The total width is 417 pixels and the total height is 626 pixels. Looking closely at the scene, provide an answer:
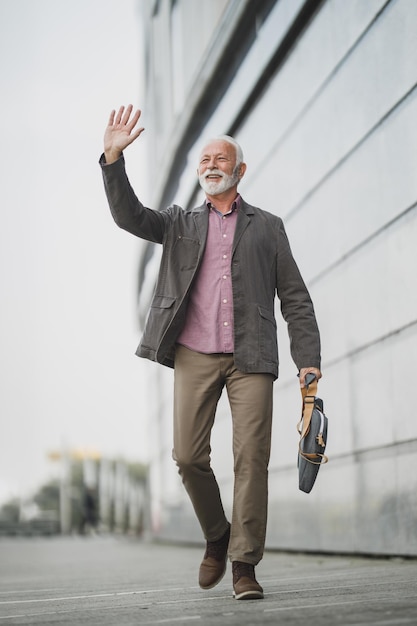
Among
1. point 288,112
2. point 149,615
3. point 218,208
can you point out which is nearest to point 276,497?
point 288,112

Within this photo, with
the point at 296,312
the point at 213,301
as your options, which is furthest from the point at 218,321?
the point at 296,312

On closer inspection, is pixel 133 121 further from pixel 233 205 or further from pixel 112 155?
pixel 233 205

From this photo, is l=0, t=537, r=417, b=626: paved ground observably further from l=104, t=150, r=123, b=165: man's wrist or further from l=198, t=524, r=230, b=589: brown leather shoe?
l=104, t=150, r=123, b=165: man's wrist

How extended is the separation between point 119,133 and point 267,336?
43.9 inches

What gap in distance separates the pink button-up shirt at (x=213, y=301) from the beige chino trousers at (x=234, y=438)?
0.05 m

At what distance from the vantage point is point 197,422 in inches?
175

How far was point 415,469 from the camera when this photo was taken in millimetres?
6719

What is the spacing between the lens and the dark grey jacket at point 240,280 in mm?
4387

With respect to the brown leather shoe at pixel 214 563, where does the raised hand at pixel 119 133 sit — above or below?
above

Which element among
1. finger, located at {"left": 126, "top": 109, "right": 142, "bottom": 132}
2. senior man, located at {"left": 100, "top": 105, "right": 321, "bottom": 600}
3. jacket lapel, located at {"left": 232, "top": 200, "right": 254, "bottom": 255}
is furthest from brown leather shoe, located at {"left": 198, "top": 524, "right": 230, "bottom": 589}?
finger, located at {"left": 126, "top": 109, "right": 142, "bottom": 132}

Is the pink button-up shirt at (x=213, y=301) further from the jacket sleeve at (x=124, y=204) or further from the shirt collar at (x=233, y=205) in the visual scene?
the jacket sleeve at (x=124, y=204)

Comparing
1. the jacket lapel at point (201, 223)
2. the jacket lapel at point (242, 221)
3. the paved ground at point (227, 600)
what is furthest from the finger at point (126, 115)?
the paved ground at point (227, 600)

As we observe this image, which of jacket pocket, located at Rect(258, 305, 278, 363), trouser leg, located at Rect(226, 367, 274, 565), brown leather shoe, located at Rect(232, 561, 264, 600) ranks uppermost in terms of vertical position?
jacket pocket, located at Rect(258, 305, 278, 363)

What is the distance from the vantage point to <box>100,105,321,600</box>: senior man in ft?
14.2
